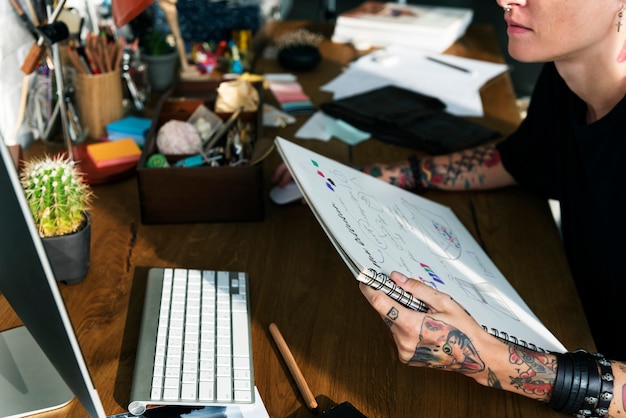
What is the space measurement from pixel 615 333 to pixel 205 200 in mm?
785

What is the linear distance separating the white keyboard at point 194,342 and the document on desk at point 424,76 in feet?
2.91

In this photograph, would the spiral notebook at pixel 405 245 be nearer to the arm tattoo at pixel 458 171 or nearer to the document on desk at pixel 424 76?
the arm tattoo at pixel 458 171

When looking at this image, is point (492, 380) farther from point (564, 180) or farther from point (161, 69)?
point (161, 69)

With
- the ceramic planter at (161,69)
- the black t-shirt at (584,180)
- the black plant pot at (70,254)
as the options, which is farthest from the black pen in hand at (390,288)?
the ceramic planter at (161,69)

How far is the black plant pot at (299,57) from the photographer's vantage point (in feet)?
6.14

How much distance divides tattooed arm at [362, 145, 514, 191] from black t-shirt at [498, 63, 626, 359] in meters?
0.03

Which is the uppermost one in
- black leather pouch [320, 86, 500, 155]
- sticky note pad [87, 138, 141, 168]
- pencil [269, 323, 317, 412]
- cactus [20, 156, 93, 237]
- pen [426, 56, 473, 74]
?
cactus [20, 156, 93, 237]

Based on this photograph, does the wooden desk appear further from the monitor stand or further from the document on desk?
the document on desk

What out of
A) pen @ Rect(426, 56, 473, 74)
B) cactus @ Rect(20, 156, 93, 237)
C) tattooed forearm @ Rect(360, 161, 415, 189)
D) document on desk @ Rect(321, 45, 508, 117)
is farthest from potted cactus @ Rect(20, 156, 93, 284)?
pen @ Rect(426, 56, 473, 74)

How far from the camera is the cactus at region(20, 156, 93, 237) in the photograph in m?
0.93

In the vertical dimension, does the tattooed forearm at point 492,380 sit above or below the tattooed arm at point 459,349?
below

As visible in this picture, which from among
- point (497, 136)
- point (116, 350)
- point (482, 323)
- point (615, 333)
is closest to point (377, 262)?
point (482, 323)

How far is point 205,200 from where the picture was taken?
1.16m

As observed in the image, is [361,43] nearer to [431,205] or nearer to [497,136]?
[497,136]
